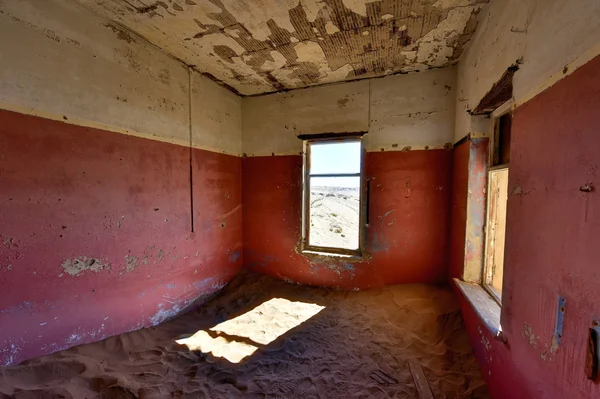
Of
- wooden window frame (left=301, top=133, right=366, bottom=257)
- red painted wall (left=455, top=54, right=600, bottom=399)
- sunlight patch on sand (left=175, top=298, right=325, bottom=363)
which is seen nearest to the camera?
red painted wall (left=455, top=54, right=600, bottom=399)

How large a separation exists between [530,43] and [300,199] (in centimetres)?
288

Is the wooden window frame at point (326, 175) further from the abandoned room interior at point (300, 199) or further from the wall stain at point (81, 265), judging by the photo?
the wall stain at point (81, 265)

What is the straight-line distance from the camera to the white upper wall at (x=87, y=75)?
176 cm

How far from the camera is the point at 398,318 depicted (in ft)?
9.25

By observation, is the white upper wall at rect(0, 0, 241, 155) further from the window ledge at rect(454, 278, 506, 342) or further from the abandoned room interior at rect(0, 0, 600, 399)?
the window ledge at rect(454, 278, 506, 342)

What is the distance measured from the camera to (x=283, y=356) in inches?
91.7

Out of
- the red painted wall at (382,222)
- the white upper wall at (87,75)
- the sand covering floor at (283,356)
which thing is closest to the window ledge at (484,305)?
the sand covering floor at (283,356)

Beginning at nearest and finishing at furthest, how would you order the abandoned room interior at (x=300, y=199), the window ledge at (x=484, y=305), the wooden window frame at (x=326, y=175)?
the abandoned room interior at (x=300, y=199)
the window ledge at (x=484, y=305)
the wooden window frame at (x=326, y=175)

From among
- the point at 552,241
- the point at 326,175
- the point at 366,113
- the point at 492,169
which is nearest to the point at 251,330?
the point at 326,175

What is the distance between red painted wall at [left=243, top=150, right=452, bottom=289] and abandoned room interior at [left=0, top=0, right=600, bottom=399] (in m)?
0.03

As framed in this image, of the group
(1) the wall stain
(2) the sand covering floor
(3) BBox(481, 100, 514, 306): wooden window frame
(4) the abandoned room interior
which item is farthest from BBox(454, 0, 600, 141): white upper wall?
(1) the wall stain

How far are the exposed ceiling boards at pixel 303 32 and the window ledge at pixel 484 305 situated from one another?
251cm

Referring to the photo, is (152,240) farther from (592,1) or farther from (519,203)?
(592,1)

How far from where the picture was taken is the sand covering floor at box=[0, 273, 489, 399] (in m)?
1.86
